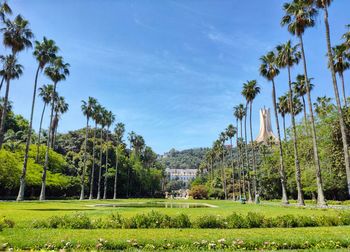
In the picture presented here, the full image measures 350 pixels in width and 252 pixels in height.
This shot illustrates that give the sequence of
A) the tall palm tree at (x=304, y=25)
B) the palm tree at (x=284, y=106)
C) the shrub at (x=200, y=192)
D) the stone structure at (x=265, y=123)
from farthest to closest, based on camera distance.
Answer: the stone structure at (x=265, y=123), the shrub at (x=200, y=192), the palm tree at (x=284, y=106), the tall palm tree at (x=304, y=25)

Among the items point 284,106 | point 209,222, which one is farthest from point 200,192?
point 209,222

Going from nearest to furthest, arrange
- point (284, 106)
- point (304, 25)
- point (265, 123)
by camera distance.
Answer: point (304, 25) < point (284, 106) < point (265, 123)

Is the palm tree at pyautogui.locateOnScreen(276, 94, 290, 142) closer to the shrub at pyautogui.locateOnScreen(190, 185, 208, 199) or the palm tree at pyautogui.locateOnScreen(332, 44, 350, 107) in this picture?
the palm tree at pyautogui.locateOnScreen(332, 44, 350, 107)

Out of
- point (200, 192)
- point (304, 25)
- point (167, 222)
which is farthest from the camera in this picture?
point (200, 192)

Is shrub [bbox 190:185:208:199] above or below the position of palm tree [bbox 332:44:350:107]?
below

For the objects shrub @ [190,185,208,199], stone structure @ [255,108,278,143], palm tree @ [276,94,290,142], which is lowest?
shrub @ [190,185,208,199]

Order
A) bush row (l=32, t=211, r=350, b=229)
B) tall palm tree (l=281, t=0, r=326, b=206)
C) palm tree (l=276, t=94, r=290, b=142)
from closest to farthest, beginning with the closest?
bush row (l=32, t=211, r=350, b=229) → tall palm tree (l=281, t=0, r=326, b=206) → palm tree (l=276, t=94, r=290, b=142)

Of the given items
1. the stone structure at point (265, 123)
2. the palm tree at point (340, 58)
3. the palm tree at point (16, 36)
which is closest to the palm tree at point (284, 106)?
the palm tree at point (340, 58)

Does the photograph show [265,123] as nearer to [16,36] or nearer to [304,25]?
[304,25]

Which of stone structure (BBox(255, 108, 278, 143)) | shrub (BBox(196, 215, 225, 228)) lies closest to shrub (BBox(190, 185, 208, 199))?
shrub (BBox(196, 215, 225, 228))

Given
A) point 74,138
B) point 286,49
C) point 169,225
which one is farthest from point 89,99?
point 169,225

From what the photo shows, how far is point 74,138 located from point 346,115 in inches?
2772

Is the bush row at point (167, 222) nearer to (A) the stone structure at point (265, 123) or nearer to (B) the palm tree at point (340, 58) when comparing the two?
(B) the palm tree at point (340, 58)

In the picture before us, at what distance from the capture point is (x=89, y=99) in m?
67.1
